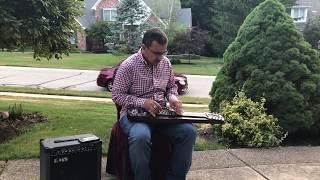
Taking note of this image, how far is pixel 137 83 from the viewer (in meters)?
4.40

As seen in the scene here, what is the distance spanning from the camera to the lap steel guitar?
4239 millimetres

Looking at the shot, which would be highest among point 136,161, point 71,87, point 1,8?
point 1,8

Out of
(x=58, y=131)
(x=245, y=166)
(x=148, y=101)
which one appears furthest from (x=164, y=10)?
(x=148, y=101)

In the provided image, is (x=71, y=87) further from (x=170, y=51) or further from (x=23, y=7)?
(x=170, y=51)

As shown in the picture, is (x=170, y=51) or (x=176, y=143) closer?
(x=176, y=143)

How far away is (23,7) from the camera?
6191mm

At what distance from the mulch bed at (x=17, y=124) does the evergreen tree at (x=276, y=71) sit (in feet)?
8.68

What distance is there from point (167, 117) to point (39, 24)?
8.94ft

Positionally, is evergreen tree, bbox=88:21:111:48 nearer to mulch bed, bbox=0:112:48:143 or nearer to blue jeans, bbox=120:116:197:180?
mulch bed, bbox=0:112:48:143

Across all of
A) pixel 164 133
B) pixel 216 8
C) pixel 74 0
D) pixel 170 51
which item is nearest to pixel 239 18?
pixel 216 8

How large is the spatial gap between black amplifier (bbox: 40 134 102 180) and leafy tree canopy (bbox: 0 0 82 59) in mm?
2518

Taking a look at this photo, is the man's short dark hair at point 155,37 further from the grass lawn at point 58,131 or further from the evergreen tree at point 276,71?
the evergreen tree at point 276,71

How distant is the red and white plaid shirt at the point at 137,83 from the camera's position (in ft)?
14.2

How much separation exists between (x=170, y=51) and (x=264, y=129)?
2956 cm
